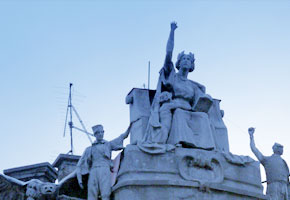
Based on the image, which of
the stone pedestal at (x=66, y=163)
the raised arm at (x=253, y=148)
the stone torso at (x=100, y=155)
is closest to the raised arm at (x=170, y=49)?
the raised arm at (x=253, y=148)

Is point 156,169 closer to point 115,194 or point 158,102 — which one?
point 115,194

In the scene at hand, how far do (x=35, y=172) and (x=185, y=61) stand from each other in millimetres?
4948

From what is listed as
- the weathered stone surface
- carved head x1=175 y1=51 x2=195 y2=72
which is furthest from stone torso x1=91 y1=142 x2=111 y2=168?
carved head x1=175 y1=51 x2=195 y2=72

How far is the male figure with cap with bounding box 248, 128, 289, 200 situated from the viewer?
53.2 ft

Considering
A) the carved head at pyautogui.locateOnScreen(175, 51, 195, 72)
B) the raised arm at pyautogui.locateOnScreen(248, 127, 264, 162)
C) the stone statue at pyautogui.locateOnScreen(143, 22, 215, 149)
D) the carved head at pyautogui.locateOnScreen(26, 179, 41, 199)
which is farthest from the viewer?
the carved head at pyautogui.locateOnScreen(175, 51, 195, 72)

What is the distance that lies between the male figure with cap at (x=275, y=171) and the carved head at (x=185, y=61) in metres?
2.28

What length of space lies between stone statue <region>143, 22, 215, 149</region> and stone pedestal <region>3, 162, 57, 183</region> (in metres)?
3.24

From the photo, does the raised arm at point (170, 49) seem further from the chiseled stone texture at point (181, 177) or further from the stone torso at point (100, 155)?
the stone torso at point (100, 155)

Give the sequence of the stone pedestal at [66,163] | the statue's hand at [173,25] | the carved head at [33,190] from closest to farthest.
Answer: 1. the carved head at [33,190]
2. the statue's hand at [173,25]
3. the stone pedestal at [66,163]

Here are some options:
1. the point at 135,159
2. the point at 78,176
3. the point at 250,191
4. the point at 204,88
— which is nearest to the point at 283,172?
the point at 250,191

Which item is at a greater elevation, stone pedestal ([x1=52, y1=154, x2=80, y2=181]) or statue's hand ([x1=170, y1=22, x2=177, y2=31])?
statue's hand ([x1=170, y1=22, x2=177, y2=31])

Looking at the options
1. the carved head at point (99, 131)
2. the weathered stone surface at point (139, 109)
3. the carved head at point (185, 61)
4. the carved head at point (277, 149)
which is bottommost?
the carved head at point (277, 149)

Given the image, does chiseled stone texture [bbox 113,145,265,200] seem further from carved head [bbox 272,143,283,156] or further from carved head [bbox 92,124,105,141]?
carved head [bbox 272,143,283,156]

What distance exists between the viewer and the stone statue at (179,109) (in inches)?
605
